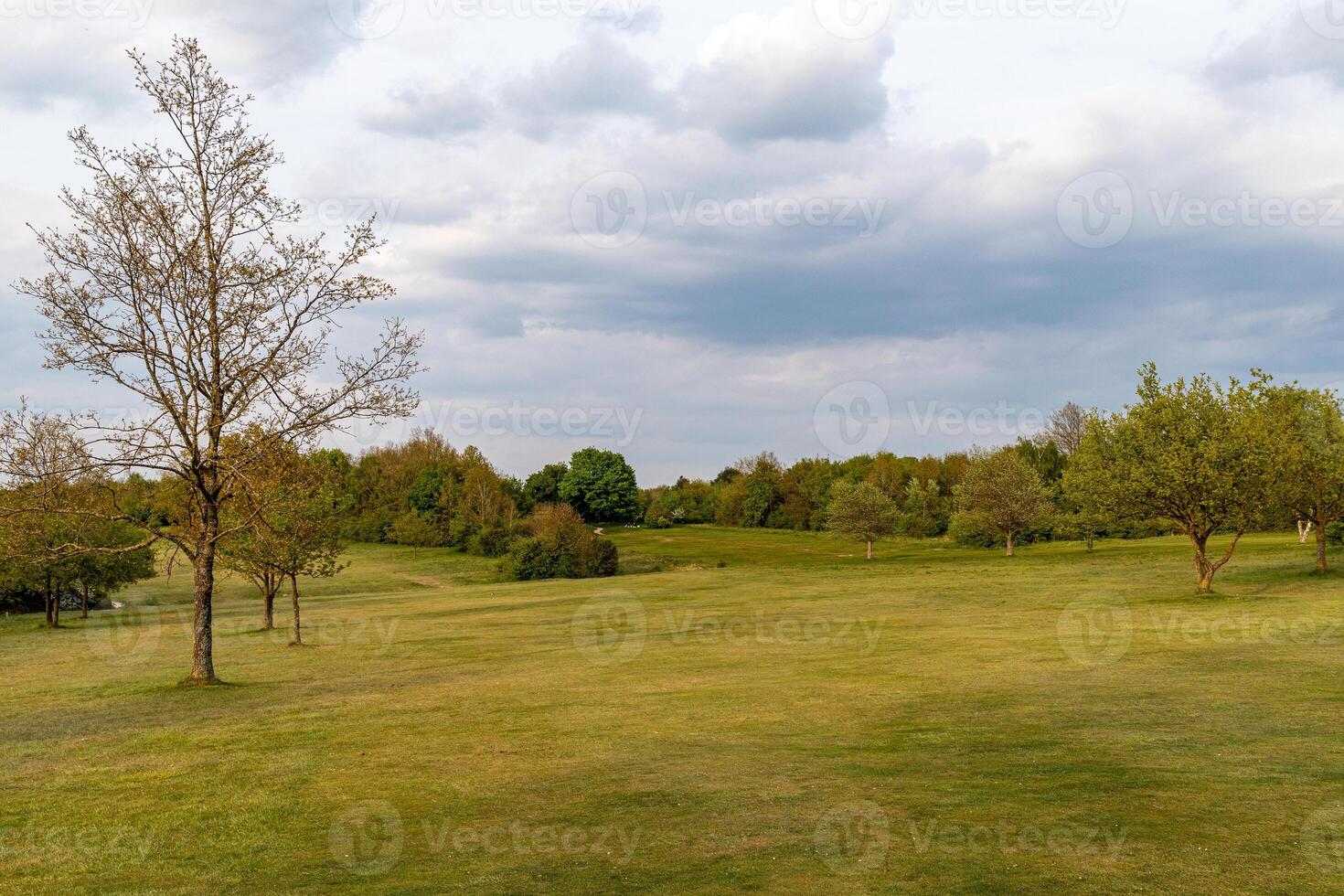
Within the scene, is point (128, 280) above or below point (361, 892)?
above

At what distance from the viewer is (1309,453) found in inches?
1890

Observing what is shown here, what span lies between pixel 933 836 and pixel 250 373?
21659 mm

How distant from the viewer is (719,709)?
21.0m

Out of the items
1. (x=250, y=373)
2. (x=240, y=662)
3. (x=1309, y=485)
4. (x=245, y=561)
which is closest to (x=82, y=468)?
(x=250, y=373)

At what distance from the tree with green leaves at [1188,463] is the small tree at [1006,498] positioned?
138ft

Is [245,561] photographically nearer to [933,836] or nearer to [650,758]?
[650,758]

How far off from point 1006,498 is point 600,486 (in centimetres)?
Result: 8158

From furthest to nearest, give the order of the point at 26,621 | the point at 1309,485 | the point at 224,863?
1. the point at 26,621
2. the point at 1309,485
3. the point at 224,863
